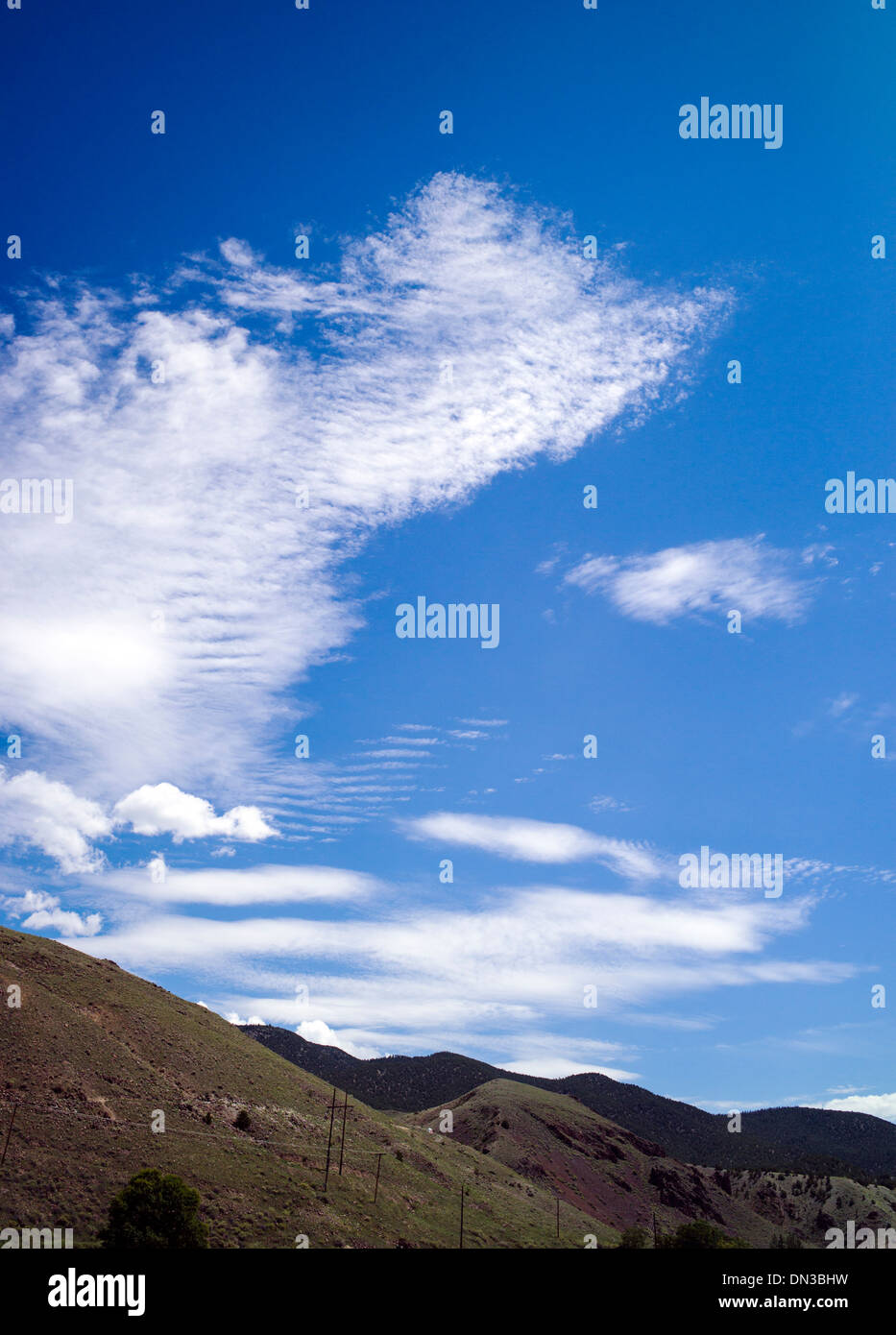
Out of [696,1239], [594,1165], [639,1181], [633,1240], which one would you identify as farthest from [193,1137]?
[639,1181]

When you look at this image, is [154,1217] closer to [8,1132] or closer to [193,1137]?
[8,1132]

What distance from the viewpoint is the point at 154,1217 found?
56.5m

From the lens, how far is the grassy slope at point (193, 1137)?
6594 centimetres

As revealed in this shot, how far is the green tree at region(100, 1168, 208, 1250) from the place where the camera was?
54.7 m

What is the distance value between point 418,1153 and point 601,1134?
78.8 meters

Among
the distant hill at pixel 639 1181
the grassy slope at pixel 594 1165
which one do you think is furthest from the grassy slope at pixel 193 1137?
the distant hill at pixel 639 1181

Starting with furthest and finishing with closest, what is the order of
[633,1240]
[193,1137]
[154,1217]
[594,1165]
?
[594,1165] → [633,1240] → [193,1137] → [154,1217]

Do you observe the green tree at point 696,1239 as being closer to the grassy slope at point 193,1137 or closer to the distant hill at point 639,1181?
the grassy slope at point 193,1137

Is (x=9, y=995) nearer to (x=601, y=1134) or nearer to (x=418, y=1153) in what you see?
(x=418, y=1153)

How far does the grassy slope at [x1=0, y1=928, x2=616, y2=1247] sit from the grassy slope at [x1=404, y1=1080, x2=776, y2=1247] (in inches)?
874

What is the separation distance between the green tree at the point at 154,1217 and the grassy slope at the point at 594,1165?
285 ft

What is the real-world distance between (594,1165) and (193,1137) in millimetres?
99354

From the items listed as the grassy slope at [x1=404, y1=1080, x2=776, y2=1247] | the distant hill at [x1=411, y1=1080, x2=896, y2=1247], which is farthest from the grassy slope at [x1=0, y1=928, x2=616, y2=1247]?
the distant hill at [x1=411, y1=1080, x2=896, y2=1247]
